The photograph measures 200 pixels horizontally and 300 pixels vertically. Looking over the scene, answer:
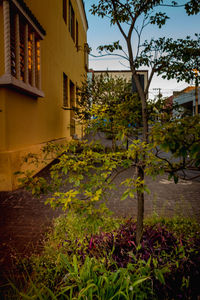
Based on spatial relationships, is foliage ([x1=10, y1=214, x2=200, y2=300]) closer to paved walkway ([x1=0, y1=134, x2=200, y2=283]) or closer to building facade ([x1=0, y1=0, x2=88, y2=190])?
paved walkway ([x1=0, y1=134, x2=200, y2=283])

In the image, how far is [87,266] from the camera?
1.85 m

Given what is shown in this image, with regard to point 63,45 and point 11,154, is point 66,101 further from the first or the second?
point 11,154

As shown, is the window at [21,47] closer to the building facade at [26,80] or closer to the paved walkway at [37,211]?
the building facade at [26,80]

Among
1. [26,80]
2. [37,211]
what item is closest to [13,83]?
[26,80]

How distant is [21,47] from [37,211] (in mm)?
4369

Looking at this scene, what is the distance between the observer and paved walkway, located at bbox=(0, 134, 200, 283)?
2799 millimetres

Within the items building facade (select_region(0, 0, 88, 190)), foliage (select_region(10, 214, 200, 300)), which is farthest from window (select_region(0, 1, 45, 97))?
foliage (select_region(10, 214, 200, 300))

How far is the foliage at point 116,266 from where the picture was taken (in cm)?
170

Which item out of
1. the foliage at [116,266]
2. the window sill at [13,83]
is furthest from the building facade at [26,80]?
the foliage at [116,266]

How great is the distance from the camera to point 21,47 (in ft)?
18.5

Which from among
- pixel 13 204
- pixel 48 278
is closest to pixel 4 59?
pixel 13 204

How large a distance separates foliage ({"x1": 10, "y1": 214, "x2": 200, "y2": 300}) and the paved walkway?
37 centimetres

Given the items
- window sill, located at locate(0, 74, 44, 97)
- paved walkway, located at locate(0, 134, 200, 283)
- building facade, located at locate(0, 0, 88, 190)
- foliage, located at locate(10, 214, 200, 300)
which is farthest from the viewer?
building facade, located at locate(0, 0, 88, 190)

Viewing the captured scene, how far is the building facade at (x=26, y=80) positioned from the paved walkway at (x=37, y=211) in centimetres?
103
